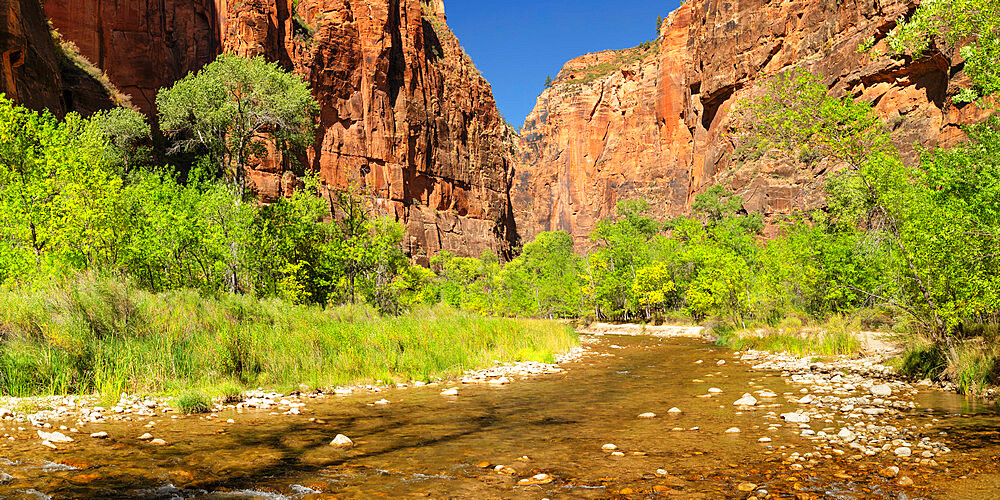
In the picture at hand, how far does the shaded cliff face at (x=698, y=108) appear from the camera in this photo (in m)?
57.3

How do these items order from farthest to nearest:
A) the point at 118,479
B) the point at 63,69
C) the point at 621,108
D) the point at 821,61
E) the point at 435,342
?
the point at 621,108, the point at 821,61, the point at 63,69, the point at 435,342, the point at 118,479

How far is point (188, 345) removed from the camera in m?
12.0

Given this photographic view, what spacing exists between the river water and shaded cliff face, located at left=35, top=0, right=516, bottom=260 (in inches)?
1783

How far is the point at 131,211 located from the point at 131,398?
12.0 metres

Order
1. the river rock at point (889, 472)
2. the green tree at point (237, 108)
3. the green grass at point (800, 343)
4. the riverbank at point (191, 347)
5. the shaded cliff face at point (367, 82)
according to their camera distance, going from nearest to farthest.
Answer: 1. the river rock at point (889, 472)
2. the riverbank at point (191, 347)
3. the green grass at point (800, 343)
4. the green tree at point (237, 108)
5. the shaded cliff face at point (367, 82)

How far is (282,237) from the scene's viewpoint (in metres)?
22.8

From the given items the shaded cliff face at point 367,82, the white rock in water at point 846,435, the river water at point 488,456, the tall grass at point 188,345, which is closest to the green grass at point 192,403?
the river water at point 488,456

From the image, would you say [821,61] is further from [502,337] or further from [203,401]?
[203,401]

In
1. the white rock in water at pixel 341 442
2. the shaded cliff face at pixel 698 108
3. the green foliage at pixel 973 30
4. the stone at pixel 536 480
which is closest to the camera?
the stone at pixel 536 480

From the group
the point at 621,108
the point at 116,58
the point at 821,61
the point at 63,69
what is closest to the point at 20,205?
the point at 63,69

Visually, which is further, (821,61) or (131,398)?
(821,61)

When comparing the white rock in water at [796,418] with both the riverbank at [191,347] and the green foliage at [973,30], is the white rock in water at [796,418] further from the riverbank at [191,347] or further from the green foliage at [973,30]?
the riverbank at [191,347]

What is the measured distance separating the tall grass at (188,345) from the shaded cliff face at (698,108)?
33.7 ft

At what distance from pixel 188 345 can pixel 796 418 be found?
471 inches
